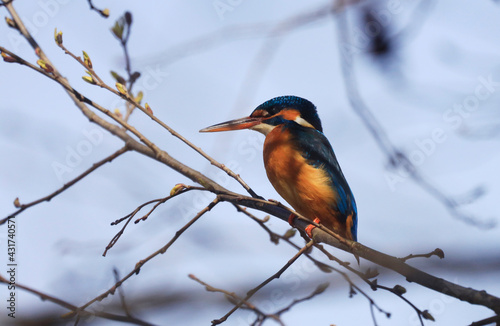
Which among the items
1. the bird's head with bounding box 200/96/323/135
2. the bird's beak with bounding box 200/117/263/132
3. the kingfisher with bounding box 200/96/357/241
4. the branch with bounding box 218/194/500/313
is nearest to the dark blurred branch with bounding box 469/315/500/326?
the branch with bounding box 218/194/500/313

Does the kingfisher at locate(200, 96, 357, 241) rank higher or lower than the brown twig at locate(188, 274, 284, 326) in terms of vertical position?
higher

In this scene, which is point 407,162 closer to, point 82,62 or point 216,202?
point 216,202

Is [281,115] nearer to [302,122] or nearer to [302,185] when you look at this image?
[302,122]

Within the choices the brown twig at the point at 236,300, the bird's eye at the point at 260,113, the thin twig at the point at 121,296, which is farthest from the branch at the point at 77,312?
the bird's eye at the point at 260,113

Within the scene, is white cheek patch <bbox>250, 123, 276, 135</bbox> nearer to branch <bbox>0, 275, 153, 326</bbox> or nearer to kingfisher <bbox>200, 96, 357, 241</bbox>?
kingfisher <bbox>200, 96, 357, 241</bbox>

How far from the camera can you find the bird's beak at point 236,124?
328 centimetres

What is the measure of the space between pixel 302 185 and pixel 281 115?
80cm

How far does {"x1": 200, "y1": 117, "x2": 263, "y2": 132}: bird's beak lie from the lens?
10.7ft

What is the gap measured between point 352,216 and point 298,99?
104cm

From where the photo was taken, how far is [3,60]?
197cm

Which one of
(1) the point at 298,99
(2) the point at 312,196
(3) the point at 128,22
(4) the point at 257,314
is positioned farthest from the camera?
(1) the point at 298,99

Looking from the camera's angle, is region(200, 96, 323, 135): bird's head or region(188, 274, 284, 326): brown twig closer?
region(188, 274, 284, 326): brown twig

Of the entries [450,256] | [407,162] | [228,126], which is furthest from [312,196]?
[450,256]

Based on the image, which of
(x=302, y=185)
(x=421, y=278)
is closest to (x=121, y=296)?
(x=421, y=278)
